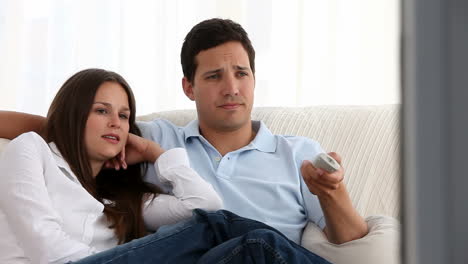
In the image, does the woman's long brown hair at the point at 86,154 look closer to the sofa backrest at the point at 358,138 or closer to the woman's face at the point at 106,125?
the woman's face at the point at 106,125

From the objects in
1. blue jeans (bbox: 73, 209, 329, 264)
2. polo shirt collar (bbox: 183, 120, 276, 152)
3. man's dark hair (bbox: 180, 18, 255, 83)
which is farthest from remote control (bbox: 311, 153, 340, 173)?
man's dark hair (bbox: 180, 18, 255, 83)

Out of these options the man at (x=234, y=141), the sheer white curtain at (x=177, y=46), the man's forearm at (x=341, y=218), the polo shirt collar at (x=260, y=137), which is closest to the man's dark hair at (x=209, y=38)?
the man at (x=234, y=141)

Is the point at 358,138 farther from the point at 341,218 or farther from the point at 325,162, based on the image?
the point at 325,162

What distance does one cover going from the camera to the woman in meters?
1.09

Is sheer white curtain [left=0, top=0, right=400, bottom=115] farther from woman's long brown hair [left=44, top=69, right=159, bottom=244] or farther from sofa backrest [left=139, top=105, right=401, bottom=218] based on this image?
woman's long brown hair [left=44, top=69, right=159, bottom=244]

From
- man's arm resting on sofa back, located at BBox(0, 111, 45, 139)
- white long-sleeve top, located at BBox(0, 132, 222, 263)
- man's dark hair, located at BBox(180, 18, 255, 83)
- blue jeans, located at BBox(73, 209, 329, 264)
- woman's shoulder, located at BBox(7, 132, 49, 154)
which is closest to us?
blue jeans, located at BBox(73, 209, 329, 264)

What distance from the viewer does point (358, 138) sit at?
155 centimetres

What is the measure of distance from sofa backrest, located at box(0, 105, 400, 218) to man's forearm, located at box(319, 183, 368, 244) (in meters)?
0.22

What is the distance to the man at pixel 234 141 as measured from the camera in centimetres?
138

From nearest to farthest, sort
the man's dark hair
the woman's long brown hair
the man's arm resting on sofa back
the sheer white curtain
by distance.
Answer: the woman's long brown hair < the man's arm resting on sofa back < the man's dark hair < the sheer white curtain

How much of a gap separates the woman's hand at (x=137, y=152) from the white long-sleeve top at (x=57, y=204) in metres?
0.04

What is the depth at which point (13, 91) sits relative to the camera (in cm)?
285

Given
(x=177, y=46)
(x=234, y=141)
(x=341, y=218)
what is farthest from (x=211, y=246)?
(x=177, y=46)

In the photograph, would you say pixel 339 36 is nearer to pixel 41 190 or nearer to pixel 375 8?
pixel 375 8
